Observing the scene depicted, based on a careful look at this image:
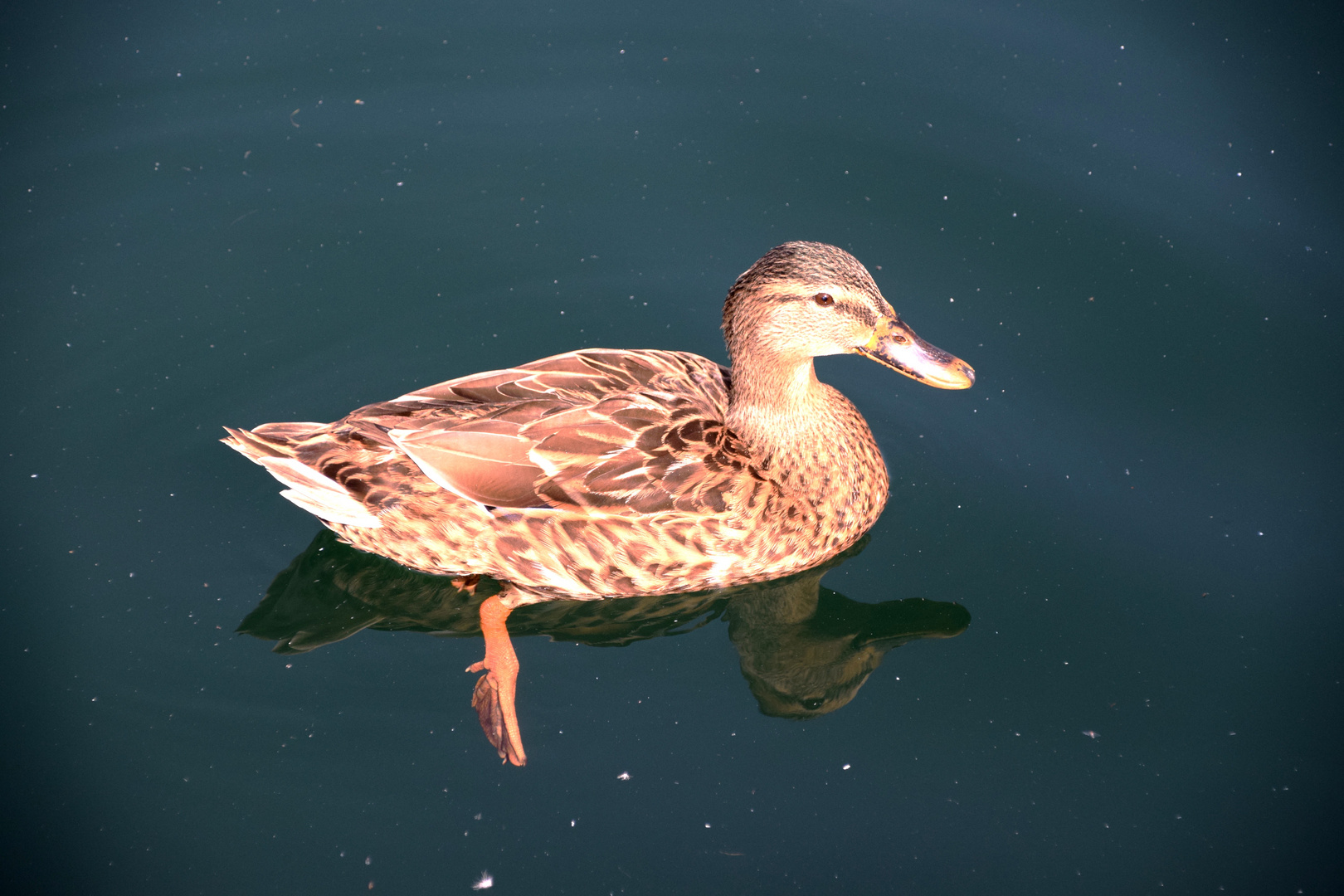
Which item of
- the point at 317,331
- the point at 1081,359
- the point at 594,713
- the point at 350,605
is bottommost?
the point at 594,713

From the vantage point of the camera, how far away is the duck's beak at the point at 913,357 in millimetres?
4020

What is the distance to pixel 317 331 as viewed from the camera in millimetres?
5328

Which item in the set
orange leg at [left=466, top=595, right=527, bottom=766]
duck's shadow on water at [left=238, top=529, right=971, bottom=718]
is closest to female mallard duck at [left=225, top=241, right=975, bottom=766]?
orange leg at [left=466, top=595, right=527, bottom=766]

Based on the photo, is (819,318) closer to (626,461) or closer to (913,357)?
(913,357)

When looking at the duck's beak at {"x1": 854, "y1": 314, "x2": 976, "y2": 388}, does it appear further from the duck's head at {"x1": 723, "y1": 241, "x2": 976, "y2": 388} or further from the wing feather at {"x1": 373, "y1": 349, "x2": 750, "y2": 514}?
the wing feather at {"x1": 373, "y1": 349, "x2": 750, "y2": 514}

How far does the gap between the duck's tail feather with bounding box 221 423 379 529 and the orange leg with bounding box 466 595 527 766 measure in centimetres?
64

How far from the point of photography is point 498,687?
165 inches

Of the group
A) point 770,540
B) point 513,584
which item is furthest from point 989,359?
point 513,584

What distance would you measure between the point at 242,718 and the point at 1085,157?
5.20 metres

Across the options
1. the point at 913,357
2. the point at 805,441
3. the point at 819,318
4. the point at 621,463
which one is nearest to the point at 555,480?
the point at 621,463

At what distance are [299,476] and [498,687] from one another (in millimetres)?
1170

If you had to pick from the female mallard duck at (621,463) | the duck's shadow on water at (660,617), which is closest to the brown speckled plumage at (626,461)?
the female mallard duck at (621,463)

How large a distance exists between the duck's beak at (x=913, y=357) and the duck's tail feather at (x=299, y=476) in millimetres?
2153

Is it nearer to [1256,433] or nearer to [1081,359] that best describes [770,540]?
[1081,359]
